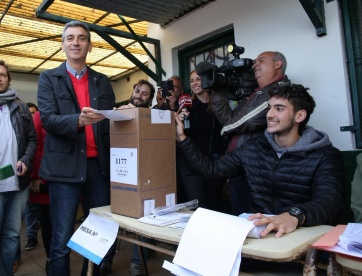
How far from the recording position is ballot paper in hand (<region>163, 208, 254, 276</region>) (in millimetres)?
930

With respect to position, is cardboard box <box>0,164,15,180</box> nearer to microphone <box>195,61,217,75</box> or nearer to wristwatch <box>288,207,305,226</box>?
microphone <box>195,61,217,75</box>

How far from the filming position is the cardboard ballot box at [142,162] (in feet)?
4.59

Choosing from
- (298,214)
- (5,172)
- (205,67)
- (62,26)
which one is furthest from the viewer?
(62,26)

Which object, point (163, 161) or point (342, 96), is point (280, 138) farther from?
point (342, 96)

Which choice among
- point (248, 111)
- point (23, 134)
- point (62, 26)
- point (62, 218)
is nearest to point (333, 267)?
point (248, 111)

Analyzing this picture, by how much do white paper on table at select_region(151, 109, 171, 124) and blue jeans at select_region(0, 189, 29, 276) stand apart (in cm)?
130

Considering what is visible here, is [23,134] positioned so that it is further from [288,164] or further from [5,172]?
[288,164]

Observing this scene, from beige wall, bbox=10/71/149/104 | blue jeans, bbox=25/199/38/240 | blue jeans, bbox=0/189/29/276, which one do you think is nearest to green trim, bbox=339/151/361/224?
blue jeans, bbox=0/189/29/276

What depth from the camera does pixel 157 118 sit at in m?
1.50

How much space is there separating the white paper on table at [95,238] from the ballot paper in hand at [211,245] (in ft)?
1.46

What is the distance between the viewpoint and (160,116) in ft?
4.97

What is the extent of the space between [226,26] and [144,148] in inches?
90.2

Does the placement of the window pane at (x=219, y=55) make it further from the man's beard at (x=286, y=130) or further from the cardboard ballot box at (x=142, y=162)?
the cardboard ballot box at (x=142, y=162)

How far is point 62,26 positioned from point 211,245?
18.1ft
